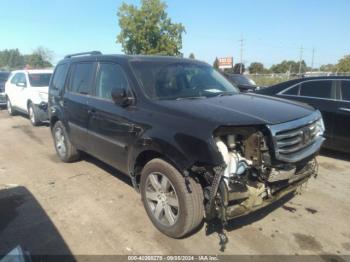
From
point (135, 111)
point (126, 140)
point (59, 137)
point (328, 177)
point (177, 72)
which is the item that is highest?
point (177, 72)

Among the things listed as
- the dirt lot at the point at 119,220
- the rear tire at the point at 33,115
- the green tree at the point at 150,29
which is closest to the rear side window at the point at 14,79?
the rear tire at the point at 33,115

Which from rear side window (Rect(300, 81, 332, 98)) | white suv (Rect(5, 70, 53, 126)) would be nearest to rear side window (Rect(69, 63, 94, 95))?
rear side window (Rect(300, 81, 332, 98))

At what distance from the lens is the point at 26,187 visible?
526 cm

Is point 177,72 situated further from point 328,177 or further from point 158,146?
point 328,177

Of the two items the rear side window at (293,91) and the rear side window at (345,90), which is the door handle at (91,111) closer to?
the rear side window at (293,91)

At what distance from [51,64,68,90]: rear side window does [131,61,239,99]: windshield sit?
2276 mm

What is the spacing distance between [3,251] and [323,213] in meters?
3.74

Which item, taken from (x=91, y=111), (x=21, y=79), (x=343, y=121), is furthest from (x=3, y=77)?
(x=343, y=121)

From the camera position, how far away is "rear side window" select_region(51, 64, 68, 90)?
6.20 meters

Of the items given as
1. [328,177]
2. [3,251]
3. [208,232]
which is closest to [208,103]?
[208,232]

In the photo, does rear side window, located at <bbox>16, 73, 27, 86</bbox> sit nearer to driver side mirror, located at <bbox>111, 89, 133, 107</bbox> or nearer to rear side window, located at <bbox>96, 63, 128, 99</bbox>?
rear side window, located at <bbox>96, 63, 128, 99</bbox>

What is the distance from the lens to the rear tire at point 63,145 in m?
6.20

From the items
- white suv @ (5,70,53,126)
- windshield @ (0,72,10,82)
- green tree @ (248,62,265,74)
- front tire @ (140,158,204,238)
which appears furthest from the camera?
green tree @ (248,62,265,74)

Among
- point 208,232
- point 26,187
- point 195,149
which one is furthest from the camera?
point 26,187
